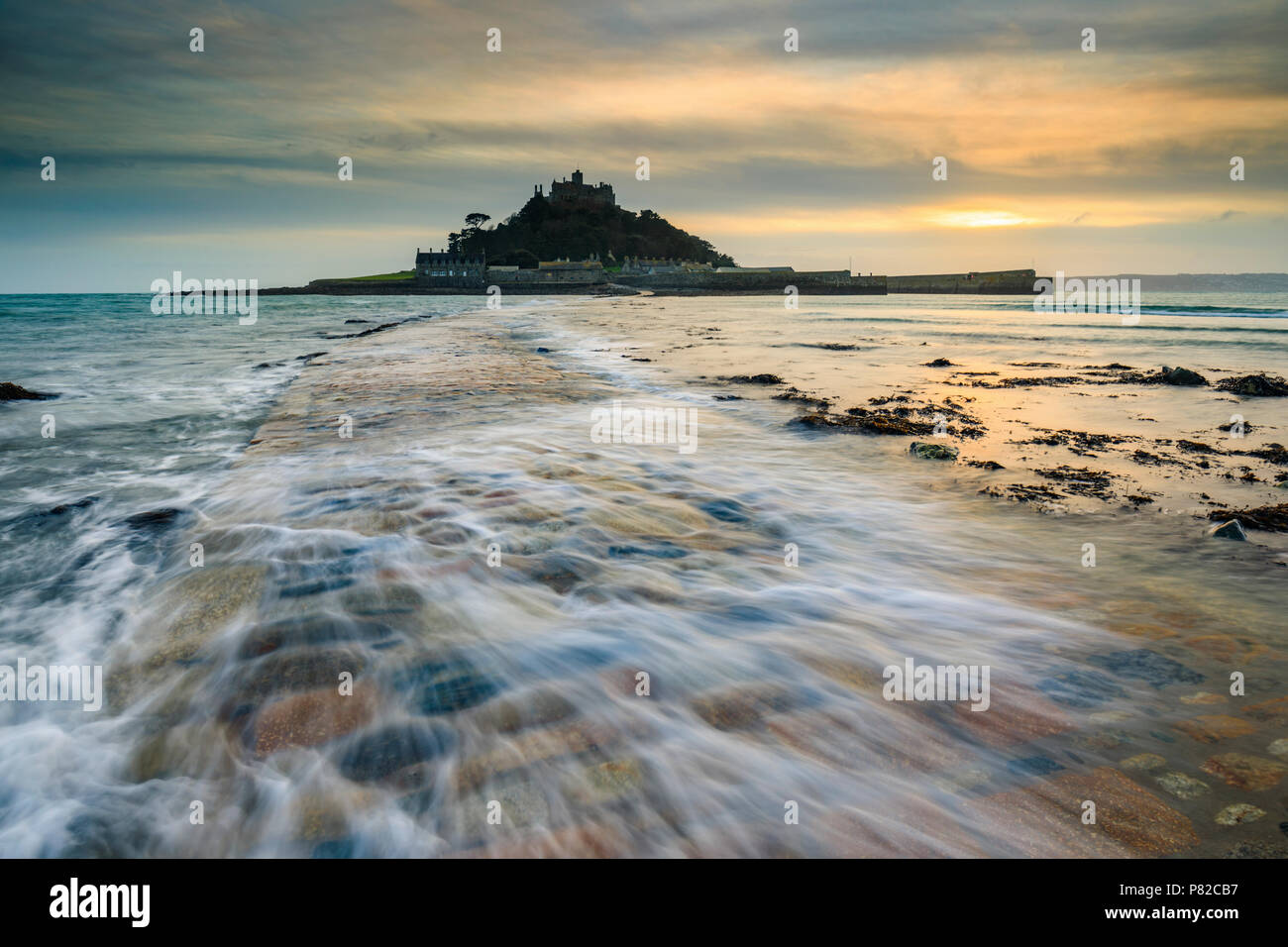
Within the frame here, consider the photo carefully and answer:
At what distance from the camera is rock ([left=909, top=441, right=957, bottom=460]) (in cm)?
741

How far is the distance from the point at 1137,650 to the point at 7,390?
→ 739 inches

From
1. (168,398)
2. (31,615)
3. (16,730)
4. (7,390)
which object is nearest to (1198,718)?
(16,730)

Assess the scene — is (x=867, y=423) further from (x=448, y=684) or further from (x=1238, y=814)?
(x=448, y=684)

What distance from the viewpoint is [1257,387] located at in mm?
11094

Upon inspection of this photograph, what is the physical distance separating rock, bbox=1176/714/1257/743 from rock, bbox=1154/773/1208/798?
0.30m

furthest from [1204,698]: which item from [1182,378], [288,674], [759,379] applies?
[1182,378]

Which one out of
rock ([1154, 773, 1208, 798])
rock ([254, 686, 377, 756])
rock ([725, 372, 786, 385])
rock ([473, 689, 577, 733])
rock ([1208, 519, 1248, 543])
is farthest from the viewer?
rock ([725, 372, 786, 385])

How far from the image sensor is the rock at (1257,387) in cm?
1086

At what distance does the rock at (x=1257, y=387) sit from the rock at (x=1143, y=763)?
12.0 metres

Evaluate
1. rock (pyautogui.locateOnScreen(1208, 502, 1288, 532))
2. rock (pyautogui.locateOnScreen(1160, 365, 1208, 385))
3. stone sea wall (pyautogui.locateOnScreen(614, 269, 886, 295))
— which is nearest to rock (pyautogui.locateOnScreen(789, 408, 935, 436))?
rock (pyautogui.locateOnScreen(1208, 502, 1288, 532))

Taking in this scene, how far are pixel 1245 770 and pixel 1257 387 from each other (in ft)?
40.6

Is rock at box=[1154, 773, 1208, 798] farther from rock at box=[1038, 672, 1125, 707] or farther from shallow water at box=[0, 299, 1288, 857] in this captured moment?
rock at box=[1038, 672, 1125, 707]

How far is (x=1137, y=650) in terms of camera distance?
3.26 meters

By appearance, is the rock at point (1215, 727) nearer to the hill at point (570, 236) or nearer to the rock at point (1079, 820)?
the rock at point (1079, 820)
